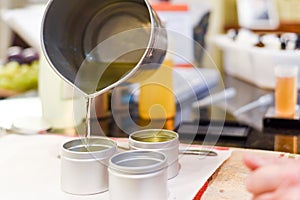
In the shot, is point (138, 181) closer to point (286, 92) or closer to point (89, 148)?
point (89, 148)

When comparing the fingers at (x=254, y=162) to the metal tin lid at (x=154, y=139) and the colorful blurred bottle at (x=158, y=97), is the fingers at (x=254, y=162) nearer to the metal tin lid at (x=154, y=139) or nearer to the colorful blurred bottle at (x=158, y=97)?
the metal tin lid at (x=154, y=139)

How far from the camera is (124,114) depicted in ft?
3.52

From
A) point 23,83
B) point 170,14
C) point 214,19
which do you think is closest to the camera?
point 23,83

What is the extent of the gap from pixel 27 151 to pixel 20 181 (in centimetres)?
15

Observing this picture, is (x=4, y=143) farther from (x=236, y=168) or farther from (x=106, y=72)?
(x=236, y=168)

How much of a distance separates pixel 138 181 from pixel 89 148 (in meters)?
0.14

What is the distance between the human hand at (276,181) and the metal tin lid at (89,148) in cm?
22

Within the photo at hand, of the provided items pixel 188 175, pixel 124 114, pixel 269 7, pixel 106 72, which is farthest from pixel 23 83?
pixel 269 7

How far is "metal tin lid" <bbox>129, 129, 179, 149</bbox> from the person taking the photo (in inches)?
24.3

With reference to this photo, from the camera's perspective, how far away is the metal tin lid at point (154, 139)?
62 cm

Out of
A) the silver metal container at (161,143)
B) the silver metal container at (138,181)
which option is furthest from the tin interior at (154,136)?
the silver metal container at (138,181)

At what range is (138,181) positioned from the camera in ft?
1.67

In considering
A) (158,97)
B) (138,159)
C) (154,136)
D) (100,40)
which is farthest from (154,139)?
(158,97)

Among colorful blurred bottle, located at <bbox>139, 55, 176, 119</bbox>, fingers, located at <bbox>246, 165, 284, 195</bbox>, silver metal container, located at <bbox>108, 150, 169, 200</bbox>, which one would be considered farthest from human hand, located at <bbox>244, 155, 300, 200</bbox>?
colorful blurred bottle, located at <bbox>139, 55, 176, 119</bbox>
